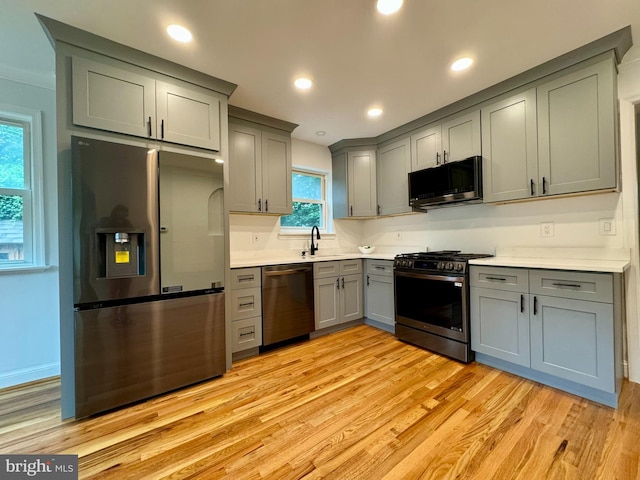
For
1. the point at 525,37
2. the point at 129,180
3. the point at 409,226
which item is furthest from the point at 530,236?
the point at 129,180

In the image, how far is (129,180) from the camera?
6.18 feet

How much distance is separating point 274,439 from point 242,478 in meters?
0.28

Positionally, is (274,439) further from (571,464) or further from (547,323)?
(547,323)

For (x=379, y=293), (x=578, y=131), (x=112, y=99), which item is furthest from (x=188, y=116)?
(x=578, y=131)

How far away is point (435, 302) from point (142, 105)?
3040 mm

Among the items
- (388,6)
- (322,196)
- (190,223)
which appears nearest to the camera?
(388,6)

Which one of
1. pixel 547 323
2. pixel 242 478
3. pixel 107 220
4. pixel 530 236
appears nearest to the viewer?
pixel 242 478

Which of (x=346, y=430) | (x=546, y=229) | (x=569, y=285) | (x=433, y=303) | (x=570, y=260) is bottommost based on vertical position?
(x=346, y=430)

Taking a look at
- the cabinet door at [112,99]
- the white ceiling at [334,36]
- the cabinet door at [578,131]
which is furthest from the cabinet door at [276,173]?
the cabinet door at [578,131]

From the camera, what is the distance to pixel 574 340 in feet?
6.23

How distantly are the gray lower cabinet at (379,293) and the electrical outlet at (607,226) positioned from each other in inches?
71.1

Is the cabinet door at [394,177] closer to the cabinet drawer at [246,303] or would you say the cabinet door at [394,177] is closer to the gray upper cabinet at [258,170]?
the gray upper cabinet at [258,170]

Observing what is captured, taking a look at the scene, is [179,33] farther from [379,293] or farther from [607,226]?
[607,226]

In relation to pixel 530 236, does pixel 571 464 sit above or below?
below
